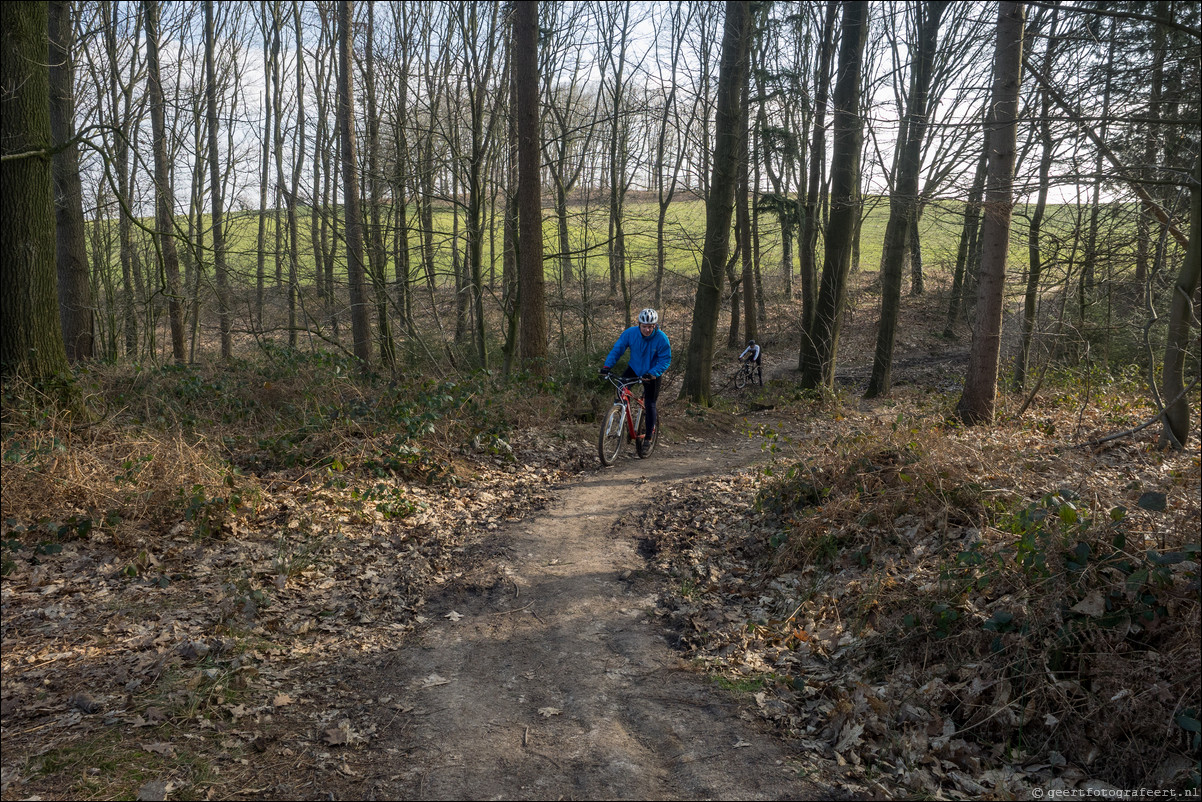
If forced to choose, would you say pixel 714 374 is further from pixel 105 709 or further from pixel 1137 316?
pixel 105 709

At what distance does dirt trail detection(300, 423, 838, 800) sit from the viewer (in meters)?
3.67

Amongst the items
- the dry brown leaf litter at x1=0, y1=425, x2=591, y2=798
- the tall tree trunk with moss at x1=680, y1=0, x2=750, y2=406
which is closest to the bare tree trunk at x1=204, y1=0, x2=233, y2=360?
the tall tree trunk with moss at x1=680, y1=0, x2=750, y2=406

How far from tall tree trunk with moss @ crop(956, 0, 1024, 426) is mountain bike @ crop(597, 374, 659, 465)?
470 cm

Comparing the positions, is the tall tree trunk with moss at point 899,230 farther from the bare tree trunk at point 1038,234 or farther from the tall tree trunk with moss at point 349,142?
the tall tree trunk with moss at point 349,142

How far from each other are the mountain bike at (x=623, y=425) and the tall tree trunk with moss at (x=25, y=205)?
21.5 feet

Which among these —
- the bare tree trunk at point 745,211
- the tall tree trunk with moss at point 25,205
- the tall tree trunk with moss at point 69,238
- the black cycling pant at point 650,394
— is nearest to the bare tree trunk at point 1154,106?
the black cycling pant at point 650,394

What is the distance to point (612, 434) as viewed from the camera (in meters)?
10.2

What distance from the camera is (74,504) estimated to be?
6.05 metres

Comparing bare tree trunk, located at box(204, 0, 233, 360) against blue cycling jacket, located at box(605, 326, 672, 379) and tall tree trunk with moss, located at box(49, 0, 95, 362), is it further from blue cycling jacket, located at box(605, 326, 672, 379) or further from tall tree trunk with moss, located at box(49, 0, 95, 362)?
blue cycling jacket, located at box(605, 326, 672, 379)

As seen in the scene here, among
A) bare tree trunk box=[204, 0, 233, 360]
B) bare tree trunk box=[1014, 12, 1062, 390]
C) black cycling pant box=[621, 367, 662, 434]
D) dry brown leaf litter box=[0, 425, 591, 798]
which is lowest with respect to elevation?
dry brown leaf litter box=[0, 425, 591, 798]

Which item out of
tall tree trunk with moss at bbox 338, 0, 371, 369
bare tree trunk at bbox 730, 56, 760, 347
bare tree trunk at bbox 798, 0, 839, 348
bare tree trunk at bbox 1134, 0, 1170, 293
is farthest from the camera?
bare tree trunk at bbox 798, 0, 839, 348

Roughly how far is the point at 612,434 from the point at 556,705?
235 inches

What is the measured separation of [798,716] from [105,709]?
407cm

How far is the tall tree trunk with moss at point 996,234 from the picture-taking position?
905cm
